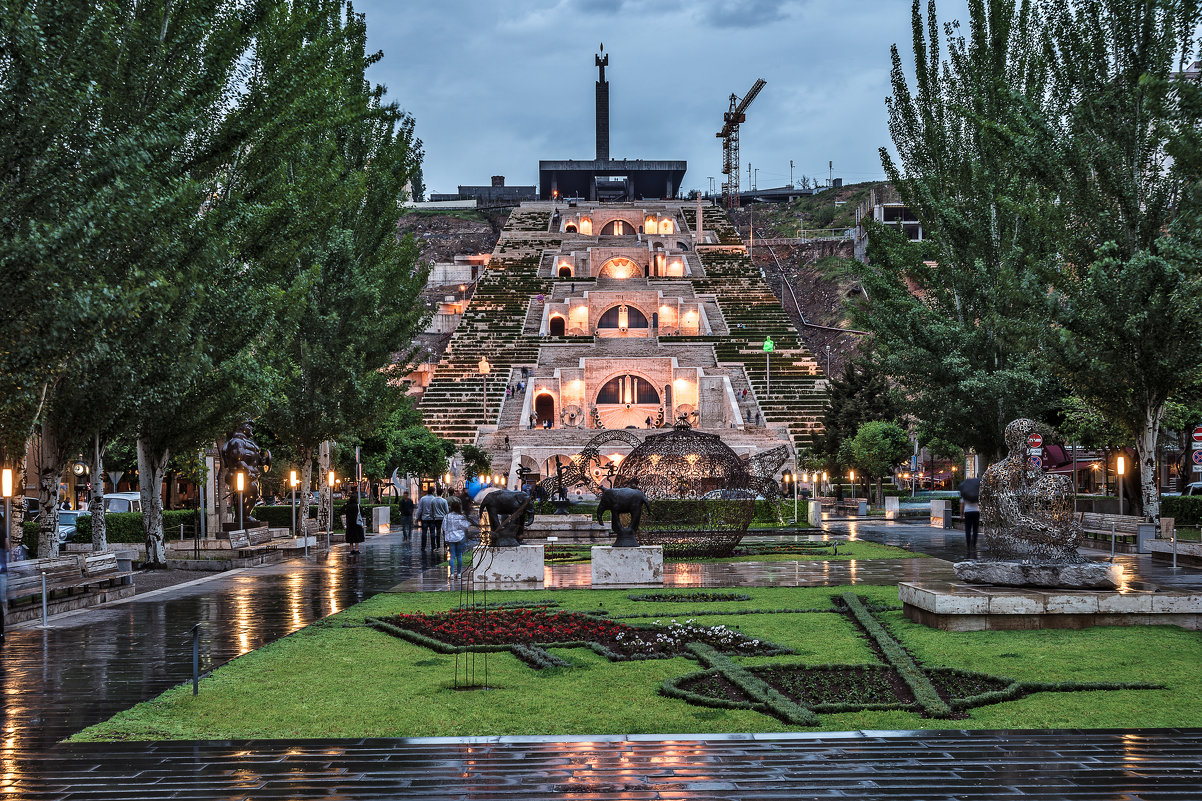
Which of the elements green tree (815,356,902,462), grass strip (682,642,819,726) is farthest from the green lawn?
green tree (815,356,902,462)

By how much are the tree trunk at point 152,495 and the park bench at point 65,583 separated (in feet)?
11.8

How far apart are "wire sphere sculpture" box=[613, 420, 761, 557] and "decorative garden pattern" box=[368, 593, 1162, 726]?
6.66m

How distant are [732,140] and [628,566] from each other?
12913cm

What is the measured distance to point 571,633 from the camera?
10.6 m

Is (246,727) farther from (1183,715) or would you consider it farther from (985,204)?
(985,204)

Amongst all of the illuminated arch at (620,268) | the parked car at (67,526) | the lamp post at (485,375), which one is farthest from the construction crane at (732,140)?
the parked car at (67,526)

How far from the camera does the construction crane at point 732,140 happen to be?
133625 millimetres

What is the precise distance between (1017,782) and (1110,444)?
29.5 metres

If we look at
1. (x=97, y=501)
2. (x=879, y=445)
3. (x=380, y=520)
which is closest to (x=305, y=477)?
(x=97, y=501)

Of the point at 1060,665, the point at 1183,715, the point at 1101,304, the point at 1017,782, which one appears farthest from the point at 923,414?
the point at 1017,782

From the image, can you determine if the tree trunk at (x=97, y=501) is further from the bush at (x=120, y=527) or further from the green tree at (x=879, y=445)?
the green tree at (x=879, y=445)

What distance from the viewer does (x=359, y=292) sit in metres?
24.9

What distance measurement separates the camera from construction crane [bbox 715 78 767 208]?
5261 inches

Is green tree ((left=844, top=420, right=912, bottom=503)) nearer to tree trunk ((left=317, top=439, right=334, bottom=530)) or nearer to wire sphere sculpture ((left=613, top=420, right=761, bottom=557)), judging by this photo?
wire sphere sculpture ((left=613, top=420, right=761, bottom=557))
